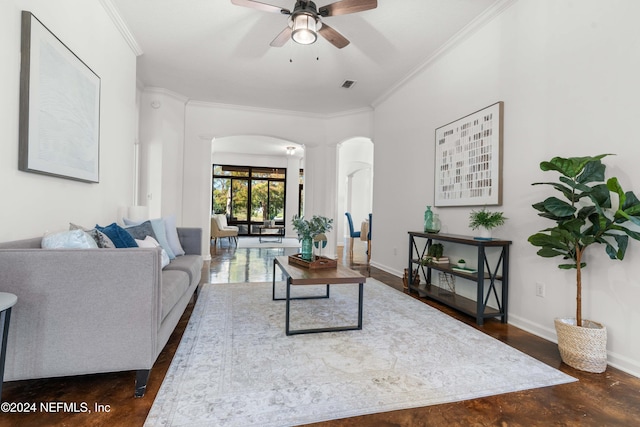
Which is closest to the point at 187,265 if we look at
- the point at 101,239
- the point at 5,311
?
the point at 101,239

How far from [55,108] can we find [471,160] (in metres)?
3.77

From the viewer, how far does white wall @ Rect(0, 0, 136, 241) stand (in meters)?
1.97

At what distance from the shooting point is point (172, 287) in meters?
2.28

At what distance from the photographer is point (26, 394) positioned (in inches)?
66.4

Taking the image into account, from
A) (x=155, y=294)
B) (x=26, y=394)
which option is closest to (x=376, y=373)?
(x=155, y=294)

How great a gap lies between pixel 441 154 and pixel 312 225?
6.49 ft

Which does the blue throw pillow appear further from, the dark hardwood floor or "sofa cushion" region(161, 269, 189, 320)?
the dark hardwood floor

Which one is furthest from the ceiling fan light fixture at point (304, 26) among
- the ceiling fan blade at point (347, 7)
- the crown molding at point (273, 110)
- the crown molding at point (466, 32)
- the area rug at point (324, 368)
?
the crown molding at point (273, 110)

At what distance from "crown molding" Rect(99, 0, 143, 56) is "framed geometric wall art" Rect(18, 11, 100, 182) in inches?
31.0

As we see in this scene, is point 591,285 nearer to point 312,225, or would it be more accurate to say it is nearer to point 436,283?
point 436,283

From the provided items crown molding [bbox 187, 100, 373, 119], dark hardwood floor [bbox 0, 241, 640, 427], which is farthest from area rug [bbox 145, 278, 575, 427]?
crown molding [bbox 187, 100, 373, 119]

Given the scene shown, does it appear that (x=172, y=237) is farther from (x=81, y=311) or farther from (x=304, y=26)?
(x=304, y=26)

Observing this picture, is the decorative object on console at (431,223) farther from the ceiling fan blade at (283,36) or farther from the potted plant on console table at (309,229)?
the ceiling fan blade at (283,36)

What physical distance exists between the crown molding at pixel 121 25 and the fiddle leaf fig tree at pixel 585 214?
13.5ft
